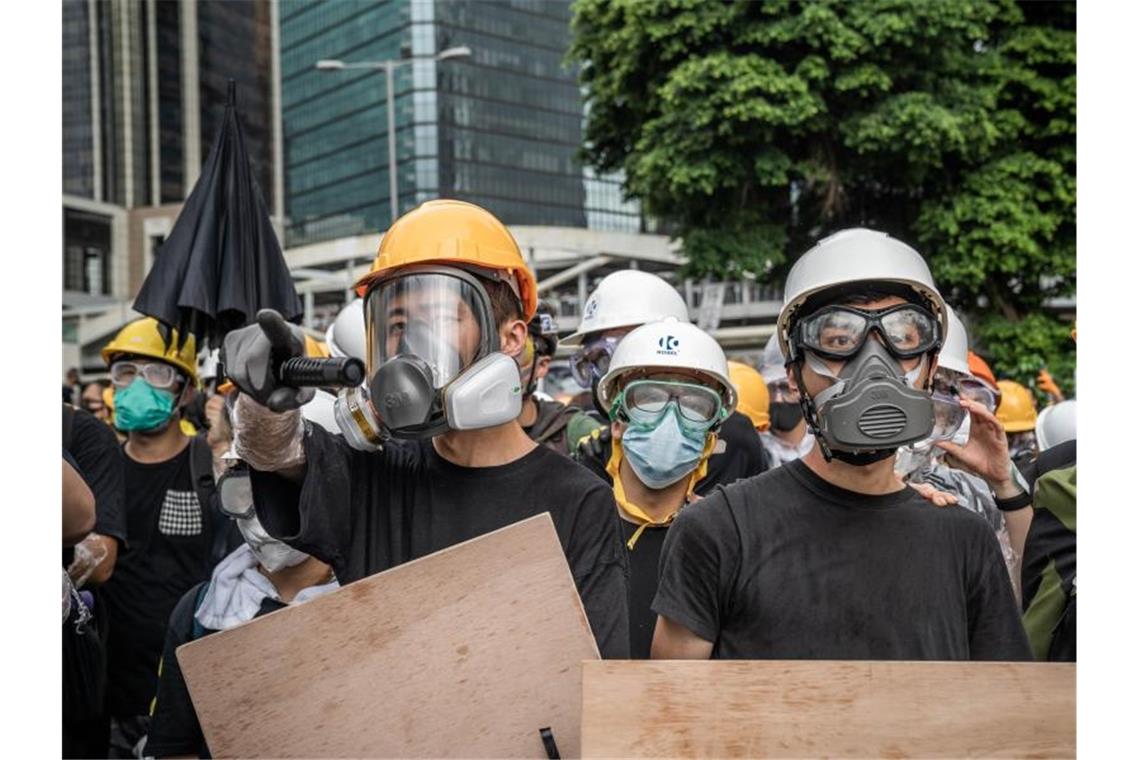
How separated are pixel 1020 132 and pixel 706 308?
20.2ft

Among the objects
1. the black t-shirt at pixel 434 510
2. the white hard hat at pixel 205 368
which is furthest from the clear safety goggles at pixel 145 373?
the black t-shirt at pixel 434 510

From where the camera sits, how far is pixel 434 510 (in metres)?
2.31

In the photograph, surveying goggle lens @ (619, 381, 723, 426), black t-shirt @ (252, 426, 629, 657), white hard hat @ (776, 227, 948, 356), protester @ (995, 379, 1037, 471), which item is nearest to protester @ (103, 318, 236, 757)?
goggle lens @ (619, 381, 723, 426)

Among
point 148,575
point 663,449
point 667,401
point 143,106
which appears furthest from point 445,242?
point 143,106

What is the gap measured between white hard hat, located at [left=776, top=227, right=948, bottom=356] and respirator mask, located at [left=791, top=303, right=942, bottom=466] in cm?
6

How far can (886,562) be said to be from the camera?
2172mm

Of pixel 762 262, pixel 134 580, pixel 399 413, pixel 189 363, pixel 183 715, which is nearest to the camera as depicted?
pixel 399 413

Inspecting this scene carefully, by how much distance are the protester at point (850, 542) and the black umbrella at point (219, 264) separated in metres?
2.22

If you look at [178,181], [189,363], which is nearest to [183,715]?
[189,363]

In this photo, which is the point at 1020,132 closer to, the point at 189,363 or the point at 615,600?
the point at 189,363

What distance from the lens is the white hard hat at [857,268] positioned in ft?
7.61

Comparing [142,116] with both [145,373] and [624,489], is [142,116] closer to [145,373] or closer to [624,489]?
[145,373]

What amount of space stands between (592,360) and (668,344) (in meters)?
1.31

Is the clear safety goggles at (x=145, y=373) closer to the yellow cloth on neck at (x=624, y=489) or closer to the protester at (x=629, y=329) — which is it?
the protester at (x=629, y=329)
